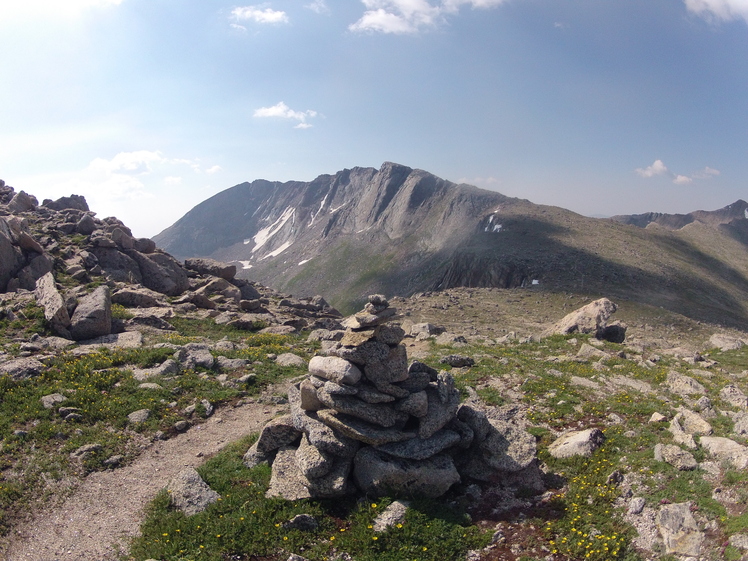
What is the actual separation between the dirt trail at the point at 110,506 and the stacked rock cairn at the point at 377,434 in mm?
2614

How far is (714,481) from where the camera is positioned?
499 inches

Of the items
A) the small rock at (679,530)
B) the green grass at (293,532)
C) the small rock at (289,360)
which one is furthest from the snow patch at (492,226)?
the green grass at (293,532)

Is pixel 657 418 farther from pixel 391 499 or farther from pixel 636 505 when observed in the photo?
pixel 391 499

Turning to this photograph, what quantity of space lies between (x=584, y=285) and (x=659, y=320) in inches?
672

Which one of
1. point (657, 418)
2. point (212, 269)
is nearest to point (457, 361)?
point (657, 418)

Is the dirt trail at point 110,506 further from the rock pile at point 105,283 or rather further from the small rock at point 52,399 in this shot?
the rock pile at point 105,283

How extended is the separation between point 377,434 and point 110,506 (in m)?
8.40

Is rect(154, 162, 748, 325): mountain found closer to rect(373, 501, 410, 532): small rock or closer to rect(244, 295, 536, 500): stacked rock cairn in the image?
rect(244, 295, 536, 500): stacked rock cairn

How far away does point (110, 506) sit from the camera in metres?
13.4

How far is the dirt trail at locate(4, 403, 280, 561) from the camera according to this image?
11.7 metres

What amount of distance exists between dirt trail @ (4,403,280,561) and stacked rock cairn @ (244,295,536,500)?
261 centimetres

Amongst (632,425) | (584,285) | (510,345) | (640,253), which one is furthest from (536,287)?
(632,425)

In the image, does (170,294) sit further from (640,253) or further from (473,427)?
(640,253)

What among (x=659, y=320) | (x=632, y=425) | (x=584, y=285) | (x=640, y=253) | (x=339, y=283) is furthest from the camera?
(x=339, y=283)
